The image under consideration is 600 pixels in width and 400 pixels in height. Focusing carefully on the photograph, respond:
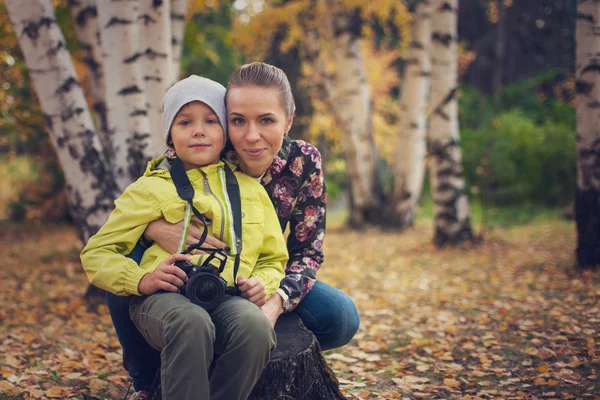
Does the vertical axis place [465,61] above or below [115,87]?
above

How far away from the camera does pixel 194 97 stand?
7.47ft

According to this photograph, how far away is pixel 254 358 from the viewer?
6.49ft

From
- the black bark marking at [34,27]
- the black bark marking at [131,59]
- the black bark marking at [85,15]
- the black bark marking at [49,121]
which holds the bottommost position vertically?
the black bark marking at [49,121]

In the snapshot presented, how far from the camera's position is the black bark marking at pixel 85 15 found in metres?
5.55

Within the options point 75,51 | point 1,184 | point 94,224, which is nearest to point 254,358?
point 94,224

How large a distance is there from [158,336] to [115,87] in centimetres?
273

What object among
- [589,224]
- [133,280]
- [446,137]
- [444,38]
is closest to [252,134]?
[133,280]

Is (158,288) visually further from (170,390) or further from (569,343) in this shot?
(569,343)

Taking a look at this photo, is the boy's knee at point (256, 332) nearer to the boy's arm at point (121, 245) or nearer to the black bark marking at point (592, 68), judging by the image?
the boy's arm at point (121, 245)

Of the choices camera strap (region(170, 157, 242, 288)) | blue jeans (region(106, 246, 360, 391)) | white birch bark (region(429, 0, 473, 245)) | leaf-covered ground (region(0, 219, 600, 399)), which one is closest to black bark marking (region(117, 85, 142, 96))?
leaf-covered ground (region(0, 219, 600, 399))

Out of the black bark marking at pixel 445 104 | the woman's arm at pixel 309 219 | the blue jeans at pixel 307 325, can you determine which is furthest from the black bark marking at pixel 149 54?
the black bark marking at pixel 445 104

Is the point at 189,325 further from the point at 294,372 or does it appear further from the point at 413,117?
the point at 413,117

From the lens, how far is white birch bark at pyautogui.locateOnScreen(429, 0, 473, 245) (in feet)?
25.1

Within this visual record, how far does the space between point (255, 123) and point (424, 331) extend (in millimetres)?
2556
